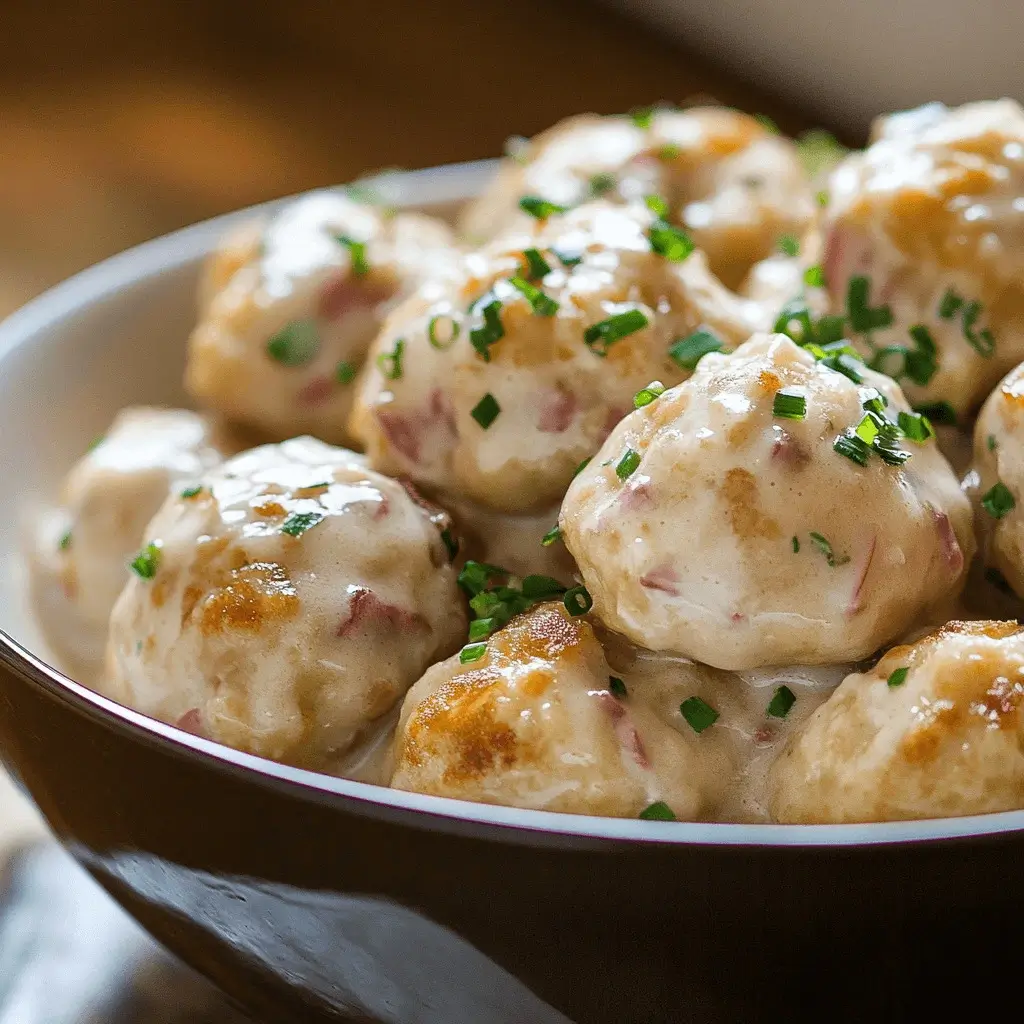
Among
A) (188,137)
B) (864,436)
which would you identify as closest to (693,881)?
(864,436)

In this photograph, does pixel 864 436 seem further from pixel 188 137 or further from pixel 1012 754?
pixel 188 137

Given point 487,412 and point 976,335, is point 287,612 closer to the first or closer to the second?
point 487,412

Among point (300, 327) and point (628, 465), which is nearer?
point (628, 465)

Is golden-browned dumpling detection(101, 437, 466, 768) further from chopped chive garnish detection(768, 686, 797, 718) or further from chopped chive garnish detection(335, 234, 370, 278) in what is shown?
chopped chive garnish detection(335, 234, 370, 278)

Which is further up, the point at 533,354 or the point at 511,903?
the point at 533,354

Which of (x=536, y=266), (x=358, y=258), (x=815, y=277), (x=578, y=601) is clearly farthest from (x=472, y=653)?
(x=358, y=258)

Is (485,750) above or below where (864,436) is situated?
below
